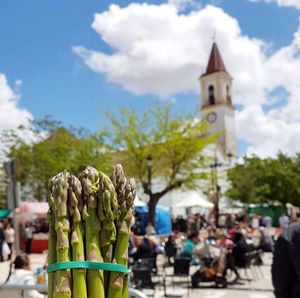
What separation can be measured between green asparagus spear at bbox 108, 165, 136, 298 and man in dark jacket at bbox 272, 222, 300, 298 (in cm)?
202

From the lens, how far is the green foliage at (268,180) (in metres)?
59.8

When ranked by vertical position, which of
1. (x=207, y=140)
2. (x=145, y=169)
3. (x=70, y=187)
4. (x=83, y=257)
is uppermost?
(x=207, y=140)

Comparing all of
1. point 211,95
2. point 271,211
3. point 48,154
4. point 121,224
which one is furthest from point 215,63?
point 121,224

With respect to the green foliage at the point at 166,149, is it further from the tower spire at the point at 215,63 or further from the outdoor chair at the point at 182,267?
the tower spire at the point at 215,63

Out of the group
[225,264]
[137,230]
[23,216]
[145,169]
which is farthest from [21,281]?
[145,169]

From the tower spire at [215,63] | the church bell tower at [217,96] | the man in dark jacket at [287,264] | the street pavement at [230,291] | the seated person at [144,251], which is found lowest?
the street pavement at [230,291]

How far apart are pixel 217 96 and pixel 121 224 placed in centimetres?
9875

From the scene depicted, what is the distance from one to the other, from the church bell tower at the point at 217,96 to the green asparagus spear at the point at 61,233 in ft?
311

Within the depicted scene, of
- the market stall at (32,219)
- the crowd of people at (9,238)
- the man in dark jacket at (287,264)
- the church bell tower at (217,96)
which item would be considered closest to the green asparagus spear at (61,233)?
the man in dark jacket at (287,264)

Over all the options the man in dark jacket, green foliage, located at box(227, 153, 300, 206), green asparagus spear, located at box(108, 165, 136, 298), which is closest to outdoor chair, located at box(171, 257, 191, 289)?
the man in dark jacket

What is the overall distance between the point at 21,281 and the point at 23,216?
15990mm

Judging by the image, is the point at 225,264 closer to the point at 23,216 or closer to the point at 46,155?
the point at 23,216

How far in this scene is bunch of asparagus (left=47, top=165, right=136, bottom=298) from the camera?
1.47 m

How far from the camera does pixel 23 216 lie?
22.9 metres
